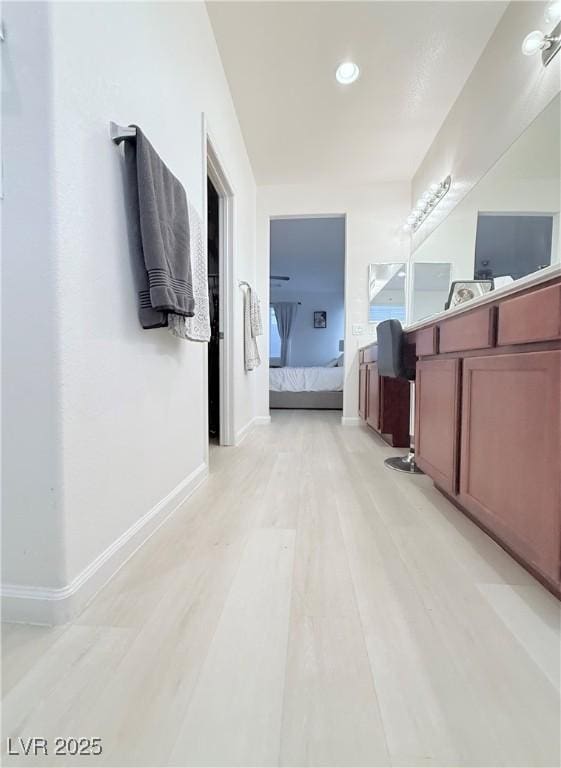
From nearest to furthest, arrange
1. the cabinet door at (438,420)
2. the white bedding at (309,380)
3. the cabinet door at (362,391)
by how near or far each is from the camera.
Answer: the cabinet door at (438,420) → the cabinet door at (362,391) → the white bedding at (309,380)

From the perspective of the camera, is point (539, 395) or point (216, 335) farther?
point (216, 335)

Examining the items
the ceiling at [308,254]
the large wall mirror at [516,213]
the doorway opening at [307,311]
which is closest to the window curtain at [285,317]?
the doorway opening at [307,311]

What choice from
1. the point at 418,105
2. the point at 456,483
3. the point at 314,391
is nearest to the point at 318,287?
the point at 314,391

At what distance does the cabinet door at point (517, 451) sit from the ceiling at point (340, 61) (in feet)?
6.93

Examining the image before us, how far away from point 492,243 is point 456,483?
1.50 meters

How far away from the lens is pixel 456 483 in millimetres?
1422

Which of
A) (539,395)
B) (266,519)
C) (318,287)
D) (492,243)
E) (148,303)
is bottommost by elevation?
Answer: (266,519)

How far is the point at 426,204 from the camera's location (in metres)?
3.06

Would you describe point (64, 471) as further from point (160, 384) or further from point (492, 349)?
point (492, 349)

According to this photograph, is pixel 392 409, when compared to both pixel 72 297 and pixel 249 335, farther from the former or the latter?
pixel 72 297

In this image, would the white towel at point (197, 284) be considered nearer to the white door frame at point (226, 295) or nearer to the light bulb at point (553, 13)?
the white door frame at point (226, 295)

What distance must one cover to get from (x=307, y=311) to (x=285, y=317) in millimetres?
586

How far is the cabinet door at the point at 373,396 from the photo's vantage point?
287cm

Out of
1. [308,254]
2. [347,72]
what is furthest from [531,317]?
[308,254]
